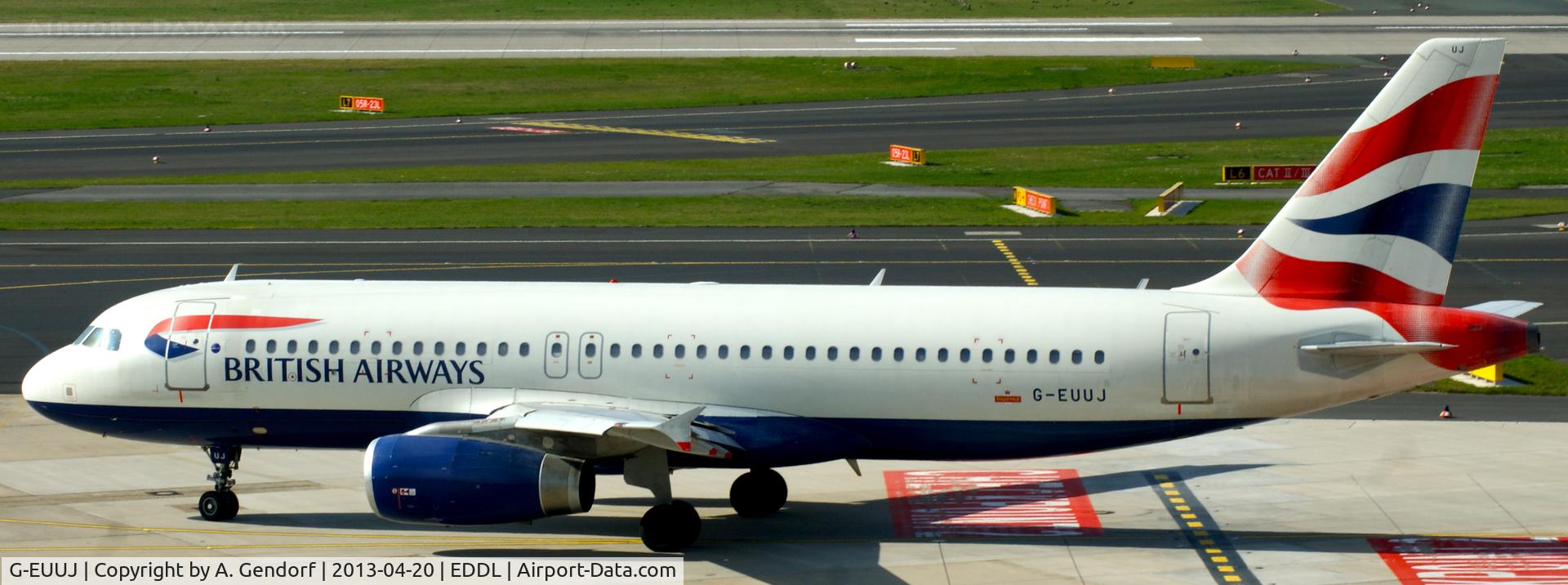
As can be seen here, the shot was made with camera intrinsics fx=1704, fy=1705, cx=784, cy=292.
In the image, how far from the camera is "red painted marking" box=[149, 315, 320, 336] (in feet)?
90.4

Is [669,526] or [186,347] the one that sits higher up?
[186,347]

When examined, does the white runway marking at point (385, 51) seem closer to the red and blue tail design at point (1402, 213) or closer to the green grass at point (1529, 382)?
the green grass at point (1529, 382)

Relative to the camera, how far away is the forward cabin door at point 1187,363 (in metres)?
26.2

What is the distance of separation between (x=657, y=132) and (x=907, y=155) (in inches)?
571

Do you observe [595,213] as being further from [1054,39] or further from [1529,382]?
[1054,39]

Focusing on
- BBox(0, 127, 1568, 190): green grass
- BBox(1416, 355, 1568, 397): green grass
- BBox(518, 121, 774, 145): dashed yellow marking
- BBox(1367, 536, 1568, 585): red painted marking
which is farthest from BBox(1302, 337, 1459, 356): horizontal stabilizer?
BBox(518, 121, 774, 145): dashed yellow marking

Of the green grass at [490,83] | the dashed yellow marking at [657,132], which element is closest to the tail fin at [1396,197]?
the dashed yellow marking at [657,132]

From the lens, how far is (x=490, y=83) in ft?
319

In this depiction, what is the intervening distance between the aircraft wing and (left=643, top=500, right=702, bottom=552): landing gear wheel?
0.93 meters

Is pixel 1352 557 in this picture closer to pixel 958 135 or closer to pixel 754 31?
pixel 958 135

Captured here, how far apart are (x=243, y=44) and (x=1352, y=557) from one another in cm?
10177

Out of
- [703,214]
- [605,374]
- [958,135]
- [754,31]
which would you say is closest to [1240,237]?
[703,214]

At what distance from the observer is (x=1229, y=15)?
415 feet

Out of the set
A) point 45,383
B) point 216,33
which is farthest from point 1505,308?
point 216,33
